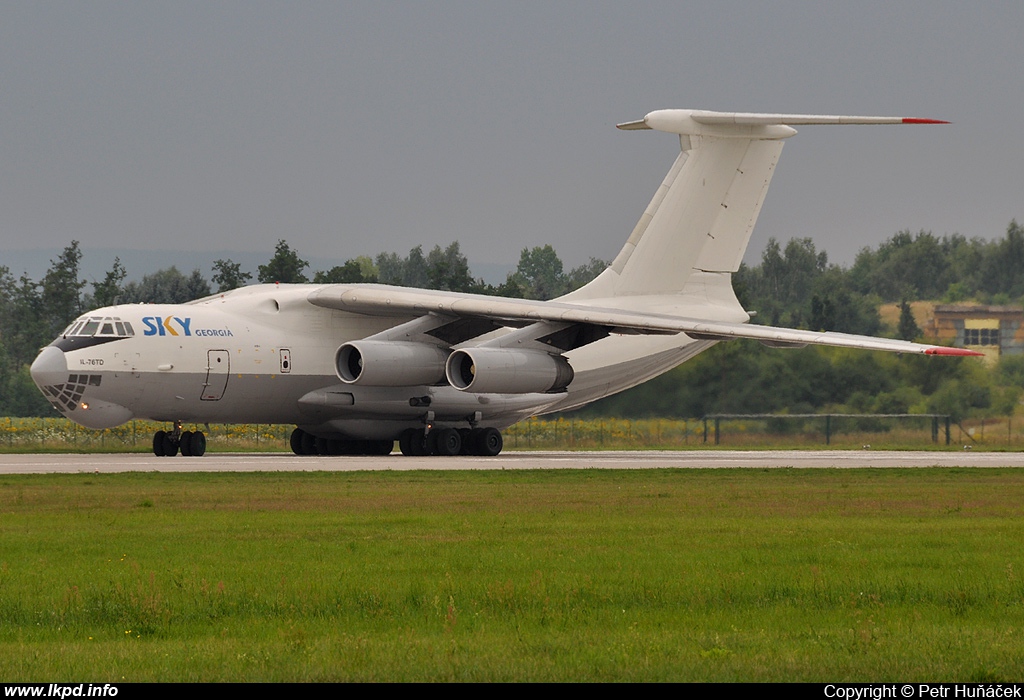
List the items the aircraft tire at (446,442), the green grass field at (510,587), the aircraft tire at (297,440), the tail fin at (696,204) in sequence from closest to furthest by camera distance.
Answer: the green grass field at (510,587) → the aircraft tire at (446,442) → the tail fin at (696,204) → the aircraft tire at (297,440)

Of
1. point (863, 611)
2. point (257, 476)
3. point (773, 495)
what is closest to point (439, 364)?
point (257, 476)

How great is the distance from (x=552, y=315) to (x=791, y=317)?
19388 millimetres

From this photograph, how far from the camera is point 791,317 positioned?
45719mm

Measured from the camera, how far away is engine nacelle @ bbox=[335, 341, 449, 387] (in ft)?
90.7

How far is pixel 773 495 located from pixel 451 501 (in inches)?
152

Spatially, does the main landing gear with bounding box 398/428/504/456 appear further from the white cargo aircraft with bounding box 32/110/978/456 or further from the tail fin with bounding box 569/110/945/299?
the tail fin with bounding box 569/110/945/299

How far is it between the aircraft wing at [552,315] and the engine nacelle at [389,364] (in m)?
0.95

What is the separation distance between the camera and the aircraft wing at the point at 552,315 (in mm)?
27469

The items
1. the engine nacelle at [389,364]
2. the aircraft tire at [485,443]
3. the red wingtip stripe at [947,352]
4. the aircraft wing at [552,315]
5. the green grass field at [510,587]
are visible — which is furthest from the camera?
the aircraft tire at [485,443]

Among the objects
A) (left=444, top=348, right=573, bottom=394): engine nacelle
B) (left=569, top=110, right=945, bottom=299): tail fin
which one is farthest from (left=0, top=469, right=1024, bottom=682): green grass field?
(left=569, top=110, right=945, bottom=299): tail fin

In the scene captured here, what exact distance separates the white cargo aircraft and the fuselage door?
0.03 m

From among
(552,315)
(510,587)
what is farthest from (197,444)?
(510,587)

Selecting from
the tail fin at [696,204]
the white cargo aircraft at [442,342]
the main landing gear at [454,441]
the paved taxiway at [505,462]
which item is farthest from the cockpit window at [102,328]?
the tail fin at [696,204]

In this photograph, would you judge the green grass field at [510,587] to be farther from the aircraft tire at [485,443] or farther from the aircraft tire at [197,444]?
the aircraft tire at [485,443]
